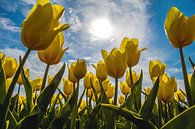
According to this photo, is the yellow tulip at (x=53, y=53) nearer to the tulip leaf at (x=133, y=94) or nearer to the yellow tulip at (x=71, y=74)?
the tulip leaf at (x=133, y=94)

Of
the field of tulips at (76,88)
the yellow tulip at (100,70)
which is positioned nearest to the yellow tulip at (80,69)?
the field of tulips at (76,88)

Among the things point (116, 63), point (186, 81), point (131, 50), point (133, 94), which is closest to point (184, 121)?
point (186, 81)

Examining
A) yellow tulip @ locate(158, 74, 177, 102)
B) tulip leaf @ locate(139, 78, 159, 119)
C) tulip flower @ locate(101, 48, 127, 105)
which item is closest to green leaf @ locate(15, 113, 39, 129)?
tulip leaf @ locate(139, 78, 159, 119)

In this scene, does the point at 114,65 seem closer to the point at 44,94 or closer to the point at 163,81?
the point at 163,81

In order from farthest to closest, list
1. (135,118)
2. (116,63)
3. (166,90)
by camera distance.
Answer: (166,90)
(116,63)
(135,118)

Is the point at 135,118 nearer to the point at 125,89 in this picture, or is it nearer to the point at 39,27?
the point at 39,27

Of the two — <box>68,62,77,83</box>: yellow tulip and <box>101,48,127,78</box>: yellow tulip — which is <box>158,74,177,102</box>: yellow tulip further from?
<box>68,62,77,83</box>: yellow tulip
